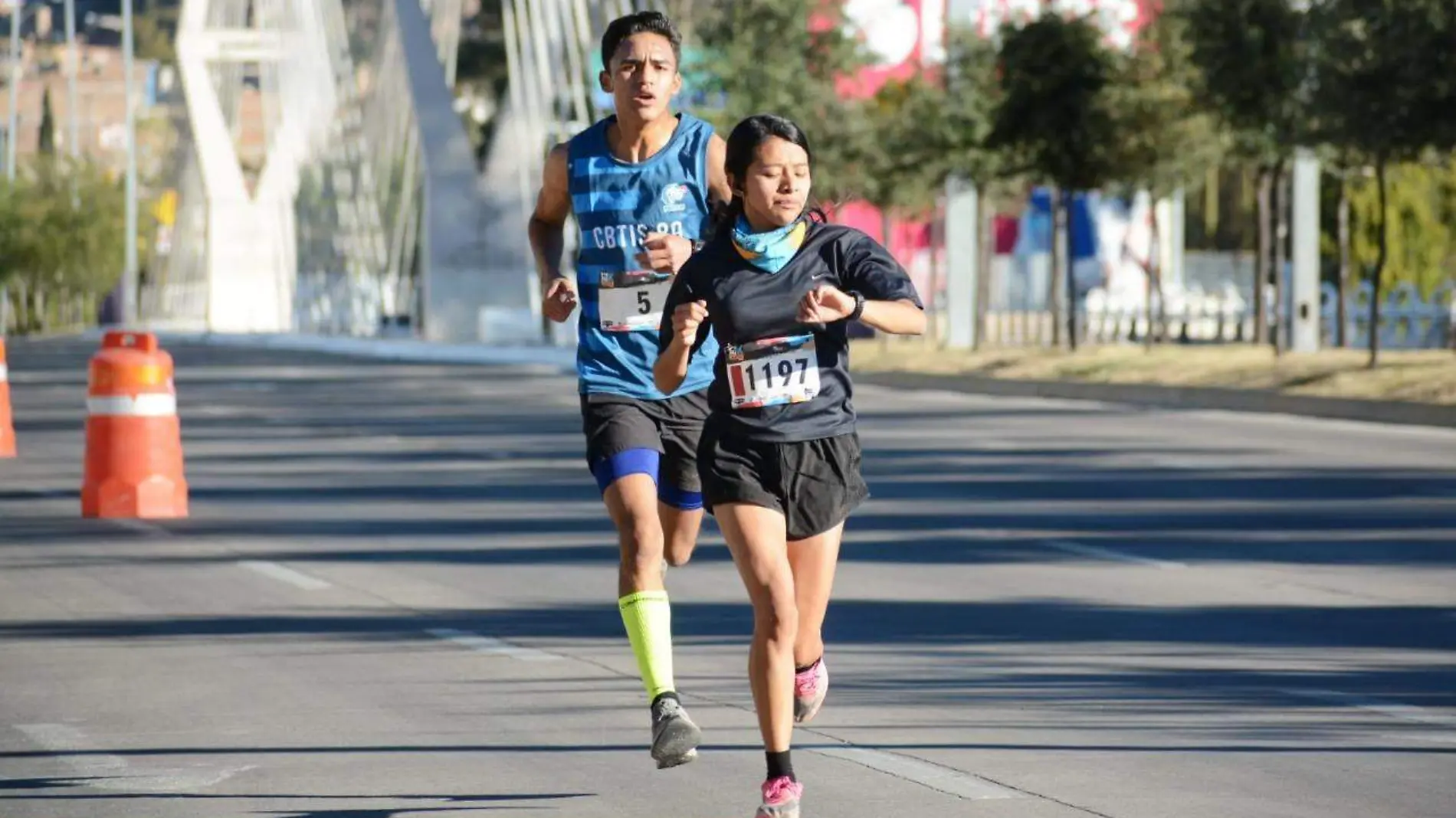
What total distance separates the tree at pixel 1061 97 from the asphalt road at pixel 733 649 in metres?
20.4

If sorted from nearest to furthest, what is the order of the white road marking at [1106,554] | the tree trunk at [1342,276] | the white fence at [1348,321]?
the white road marking at [1106,554] → the tree trunk at [1342,276] → the white fence at [1348,321]

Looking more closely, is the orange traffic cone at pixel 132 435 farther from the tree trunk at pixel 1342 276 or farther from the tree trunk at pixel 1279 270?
the tree trunk at pixel 1342 276

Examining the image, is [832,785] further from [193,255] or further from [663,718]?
[193,255]

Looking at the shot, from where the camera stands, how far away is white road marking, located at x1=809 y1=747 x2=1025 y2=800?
8.22 meters

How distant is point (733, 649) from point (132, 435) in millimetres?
7242

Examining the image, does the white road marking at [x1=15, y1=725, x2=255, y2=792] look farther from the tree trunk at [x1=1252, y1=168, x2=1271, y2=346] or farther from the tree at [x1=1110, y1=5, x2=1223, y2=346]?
the tree trunk at [x1=1252, y1=168, x2=1271, y2=346]

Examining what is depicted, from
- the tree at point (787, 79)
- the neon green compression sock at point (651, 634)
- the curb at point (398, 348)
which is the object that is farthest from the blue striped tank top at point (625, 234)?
the tree at point (787, 79)

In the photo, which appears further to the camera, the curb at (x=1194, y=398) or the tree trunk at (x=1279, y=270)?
the tree trunk at (x=1279, y=270)

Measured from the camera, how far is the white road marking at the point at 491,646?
451 inches

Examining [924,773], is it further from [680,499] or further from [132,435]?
[132,435]

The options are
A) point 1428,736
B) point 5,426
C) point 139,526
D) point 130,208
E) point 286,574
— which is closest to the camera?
point 1428,736

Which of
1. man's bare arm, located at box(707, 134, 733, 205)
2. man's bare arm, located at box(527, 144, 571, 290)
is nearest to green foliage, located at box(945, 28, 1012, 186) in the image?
man's bare arm, located at box(527, 144, 571, 290)

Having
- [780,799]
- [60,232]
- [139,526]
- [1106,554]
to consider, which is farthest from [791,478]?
[60,232]

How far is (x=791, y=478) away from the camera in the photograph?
7.65 m
